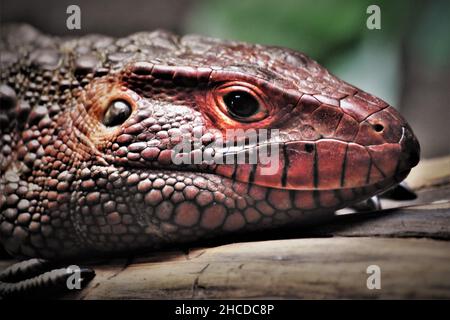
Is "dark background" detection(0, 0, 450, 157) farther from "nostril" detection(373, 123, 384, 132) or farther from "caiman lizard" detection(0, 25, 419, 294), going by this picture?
"nostril" detection(373, 123, 384, 132)

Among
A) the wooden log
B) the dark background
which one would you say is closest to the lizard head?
the wooden log

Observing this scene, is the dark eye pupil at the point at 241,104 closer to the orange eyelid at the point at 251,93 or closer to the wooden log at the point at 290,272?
the orange eyelid at the point at 251,93

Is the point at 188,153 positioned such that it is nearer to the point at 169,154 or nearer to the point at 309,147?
the point at 169,154

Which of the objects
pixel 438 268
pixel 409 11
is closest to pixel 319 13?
pixel 409 11

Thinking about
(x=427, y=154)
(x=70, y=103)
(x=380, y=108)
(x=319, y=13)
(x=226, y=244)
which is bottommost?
(x=226, y=244)

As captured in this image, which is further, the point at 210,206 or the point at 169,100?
the point at 169,100

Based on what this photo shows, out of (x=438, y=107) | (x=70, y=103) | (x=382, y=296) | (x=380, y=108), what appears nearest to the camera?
(x=382, y=296)

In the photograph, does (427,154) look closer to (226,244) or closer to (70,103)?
(226,244)
